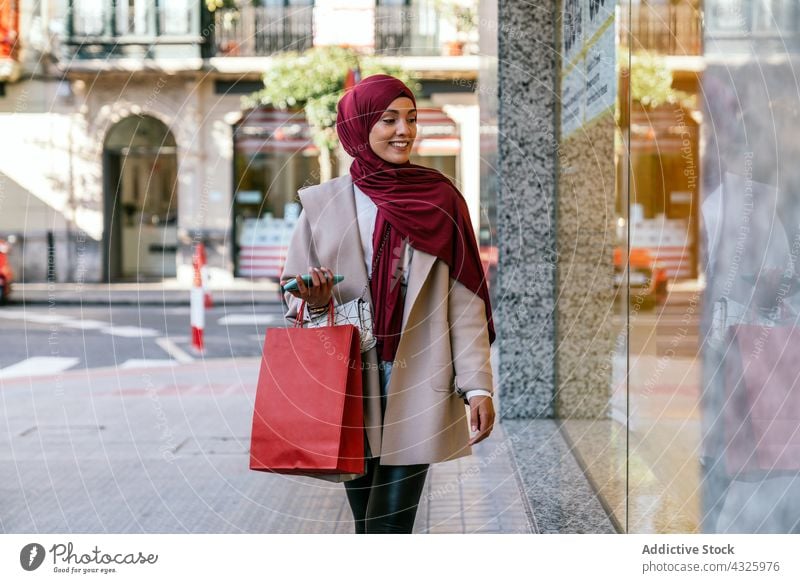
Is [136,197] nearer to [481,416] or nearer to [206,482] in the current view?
[206,482]

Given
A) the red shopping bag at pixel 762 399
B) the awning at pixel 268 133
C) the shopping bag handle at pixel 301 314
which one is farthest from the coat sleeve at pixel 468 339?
the awning at pixel 268 133

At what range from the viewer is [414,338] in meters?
3.12

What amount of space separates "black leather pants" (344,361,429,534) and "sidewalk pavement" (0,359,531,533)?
144cm

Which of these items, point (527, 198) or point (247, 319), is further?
point (247, 319)

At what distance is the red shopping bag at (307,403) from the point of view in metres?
2.95

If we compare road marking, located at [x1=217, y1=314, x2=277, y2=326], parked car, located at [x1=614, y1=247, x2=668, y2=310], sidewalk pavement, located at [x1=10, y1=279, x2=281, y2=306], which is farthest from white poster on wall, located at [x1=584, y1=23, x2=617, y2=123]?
sidewalk pavement, located at [x1=10, y1=279, x2=281, y2=306]

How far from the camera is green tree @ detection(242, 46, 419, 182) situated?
49.0 feet

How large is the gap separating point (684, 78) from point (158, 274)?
2077 centimetres

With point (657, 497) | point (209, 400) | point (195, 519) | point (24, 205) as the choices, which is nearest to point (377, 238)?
point (657, 497)

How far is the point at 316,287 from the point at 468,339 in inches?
18.1

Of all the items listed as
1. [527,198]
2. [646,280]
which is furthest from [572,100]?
[646,280]

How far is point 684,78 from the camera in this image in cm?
379

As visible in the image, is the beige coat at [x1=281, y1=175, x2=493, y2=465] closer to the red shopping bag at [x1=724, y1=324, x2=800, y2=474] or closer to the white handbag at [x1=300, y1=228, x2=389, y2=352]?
the white handbag at [x1=300, y1=228, x2=389, y2=352]

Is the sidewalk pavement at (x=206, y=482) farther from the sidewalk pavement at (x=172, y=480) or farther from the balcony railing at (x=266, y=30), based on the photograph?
the balcony railing at (x=266, y=30)
